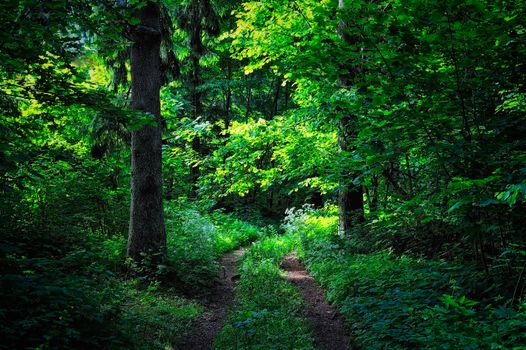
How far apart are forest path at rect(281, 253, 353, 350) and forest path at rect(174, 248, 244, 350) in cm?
164

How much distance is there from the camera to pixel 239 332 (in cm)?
573

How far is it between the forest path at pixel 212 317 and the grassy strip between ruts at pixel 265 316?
0.25 meters

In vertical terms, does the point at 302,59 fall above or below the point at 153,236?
above

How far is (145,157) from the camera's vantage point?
8.09 meters

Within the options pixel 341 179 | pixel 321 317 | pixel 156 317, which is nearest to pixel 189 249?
pixel 156 317

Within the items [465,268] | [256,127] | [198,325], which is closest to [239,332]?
[198,325]

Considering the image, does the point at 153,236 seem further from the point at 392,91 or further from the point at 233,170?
the point at 392,91

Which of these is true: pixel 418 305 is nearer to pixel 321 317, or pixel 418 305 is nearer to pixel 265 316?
pixel 321 317

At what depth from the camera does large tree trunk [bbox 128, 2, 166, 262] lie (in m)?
8.05

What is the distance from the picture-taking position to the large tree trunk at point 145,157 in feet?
26.4

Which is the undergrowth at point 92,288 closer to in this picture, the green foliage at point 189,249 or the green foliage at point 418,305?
the green foliage at point 189,249

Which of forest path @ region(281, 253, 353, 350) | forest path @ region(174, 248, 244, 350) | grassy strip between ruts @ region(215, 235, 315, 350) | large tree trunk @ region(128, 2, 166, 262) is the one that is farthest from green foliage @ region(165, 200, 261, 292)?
forest path @ region(281, 253, 353, 350)

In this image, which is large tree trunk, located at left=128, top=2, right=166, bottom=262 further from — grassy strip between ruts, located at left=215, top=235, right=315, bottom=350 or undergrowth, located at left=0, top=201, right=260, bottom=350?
grassy strip between ruts, located at left=215, top=235, right=315, bottom=350

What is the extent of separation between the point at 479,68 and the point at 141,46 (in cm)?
675
